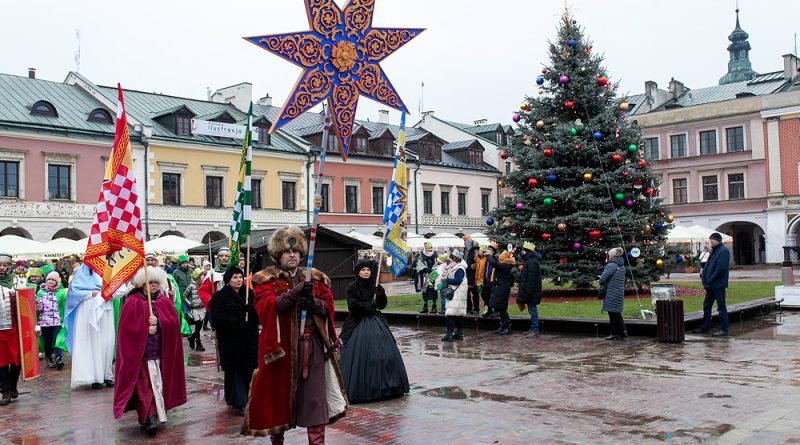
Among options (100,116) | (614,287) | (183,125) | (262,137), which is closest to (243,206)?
(614,287)

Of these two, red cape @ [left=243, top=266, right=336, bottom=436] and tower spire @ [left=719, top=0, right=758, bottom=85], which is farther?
tower spire @ [left=719, top=0, right=758, bottom=85]

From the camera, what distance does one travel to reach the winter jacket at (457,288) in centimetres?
→ 1399

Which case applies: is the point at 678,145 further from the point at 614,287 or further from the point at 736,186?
the point at 614,287

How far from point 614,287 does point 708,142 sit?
4010cm

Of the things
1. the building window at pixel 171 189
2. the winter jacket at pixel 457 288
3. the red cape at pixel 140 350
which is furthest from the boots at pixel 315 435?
the building window at pixel 171 189

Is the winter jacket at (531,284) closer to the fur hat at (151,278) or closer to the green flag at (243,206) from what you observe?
the green flag at (243,206)

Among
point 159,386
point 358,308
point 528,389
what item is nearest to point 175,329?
point 159,386

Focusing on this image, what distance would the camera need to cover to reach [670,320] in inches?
507

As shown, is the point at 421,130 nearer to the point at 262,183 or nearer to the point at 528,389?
the point at 262,183

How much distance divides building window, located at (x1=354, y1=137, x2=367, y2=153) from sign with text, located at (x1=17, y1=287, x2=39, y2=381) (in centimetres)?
3641

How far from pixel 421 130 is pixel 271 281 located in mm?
47820

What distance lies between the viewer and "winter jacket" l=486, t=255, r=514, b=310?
15.0 m

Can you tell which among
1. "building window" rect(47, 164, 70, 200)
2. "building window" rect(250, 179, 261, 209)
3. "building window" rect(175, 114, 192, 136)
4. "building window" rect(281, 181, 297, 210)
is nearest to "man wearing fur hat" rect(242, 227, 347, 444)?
"building window" rect(47, 164, 70, 200)

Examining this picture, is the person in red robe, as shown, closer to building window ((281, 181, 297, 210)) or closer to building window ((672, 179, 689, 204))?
building window ((281, 181, 297, 210))
